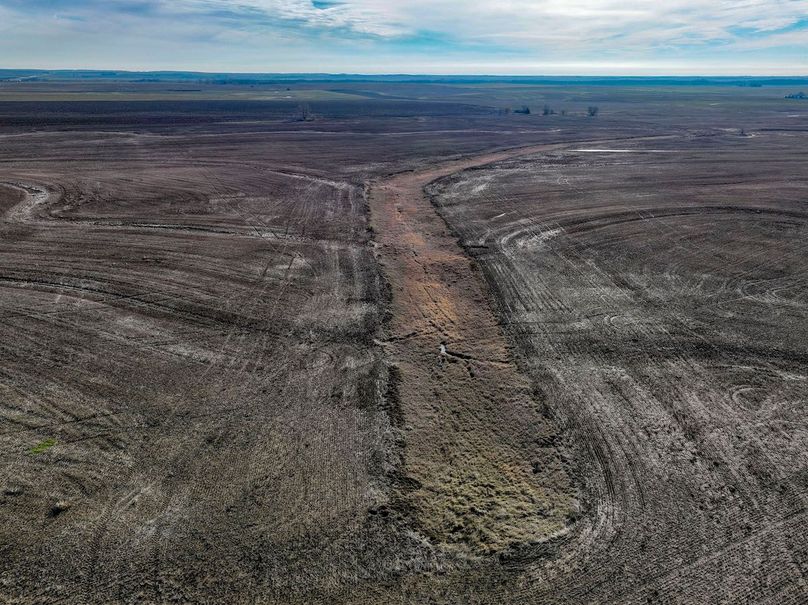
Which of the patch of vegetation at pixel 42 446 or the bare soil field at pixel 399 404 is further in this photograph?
the patch of vegetation at pixel 42 446

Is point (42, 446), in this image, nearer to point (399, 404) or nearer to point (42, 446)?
point (42, 446)

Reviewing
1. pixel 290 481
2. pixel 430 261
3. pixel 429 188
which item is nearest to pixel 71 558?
pixel 290 481

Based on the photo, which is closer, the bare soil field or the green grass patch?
Answer: the bare soil field

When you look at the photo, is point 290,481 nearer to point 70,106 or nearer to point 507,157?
point 507,157

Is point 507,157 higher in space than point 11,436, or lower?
higher

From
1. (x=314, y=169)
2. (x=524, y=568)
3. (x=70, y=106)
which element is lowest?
(x=524, y=568)

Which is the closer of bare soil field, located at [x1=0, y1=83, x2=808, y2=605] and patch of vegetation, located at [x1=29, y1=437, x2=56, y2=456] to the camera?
bare soil field, located at [x1=0, y1=83, x2=808, y2=605]

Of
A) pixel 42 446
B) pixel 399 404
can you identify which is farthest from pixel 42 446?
pixel 399 404
